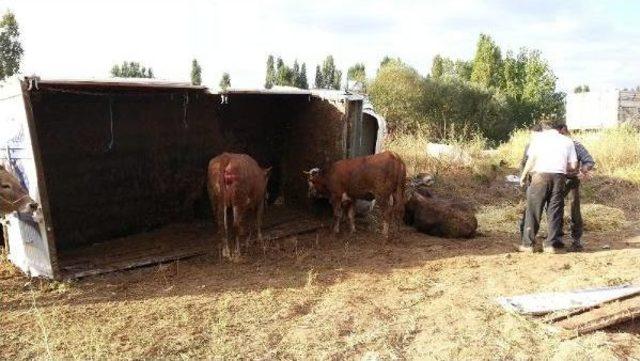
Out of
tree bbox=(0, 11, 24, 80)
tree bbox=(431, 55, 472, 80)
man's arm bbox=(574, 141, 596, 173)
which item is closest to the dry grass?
man's arm bbox=(574, 141, 596, 173)

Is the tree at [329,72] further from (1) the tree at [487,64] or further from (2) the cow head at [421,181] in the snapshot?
(2) the cow head at [421,181]

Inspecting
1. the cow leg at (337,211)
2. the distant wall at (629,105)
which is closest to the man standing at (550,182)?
the cow leg at (337,211)

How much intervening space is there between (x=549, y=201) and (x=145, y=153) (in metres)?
6.82

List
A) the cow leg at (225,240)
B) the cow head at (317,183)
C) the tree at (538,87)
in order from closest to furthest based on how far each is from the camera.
Result: the cow leg at (225,240) → the cow head at (317,183) → the tree at (538,87)

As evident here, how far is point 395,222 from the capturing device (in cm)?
1127

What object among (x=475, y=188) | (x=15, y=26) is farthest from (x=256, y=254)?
(x=15, y=26)

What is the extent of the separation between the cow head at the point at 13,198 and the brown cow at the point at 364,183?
5.08 m

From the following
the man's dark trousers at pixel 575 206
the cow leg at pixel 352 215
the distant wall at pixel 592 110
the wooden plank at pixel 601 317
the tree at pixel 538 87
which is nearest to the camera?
the wooden plank at pixel 601 317

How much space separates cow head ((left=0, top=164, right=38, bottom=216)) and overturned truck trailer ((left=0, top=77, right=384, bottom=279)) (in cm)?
16

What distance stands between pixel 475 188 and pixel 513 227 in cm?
423

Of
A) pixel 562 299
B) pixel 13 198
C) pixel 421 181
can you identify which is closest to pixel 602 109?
pixel 421 181

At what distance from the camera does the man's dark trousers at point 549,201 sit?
8914 millimetres

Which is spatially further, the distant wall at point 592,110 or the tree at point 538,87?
the tree at point 538,87

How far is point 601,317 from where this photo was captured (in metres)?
5.89
